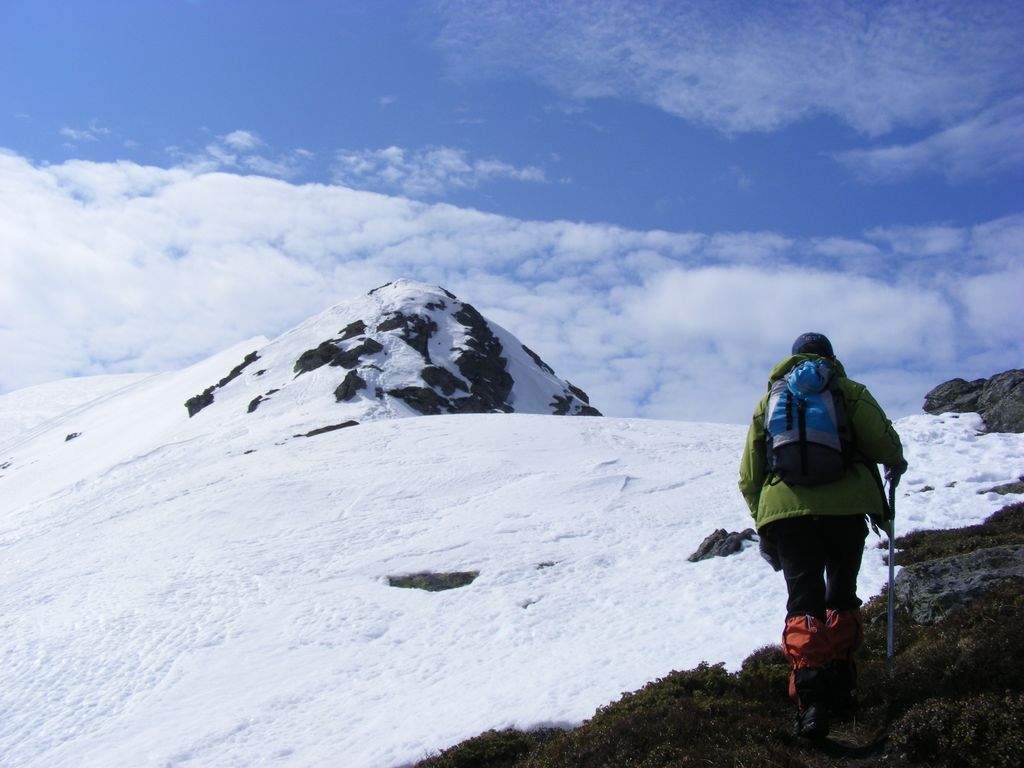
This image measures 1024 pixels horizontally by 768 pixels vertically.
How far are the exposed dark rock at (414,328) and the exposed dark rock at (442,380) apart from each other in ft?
15.6

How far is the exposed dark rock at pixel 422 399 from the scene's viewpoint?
68000 mm

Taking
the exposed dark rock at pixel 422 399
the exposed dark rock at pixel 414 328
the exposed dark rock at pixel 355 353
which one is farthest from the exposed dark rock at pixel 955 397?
the exposed dark rock at pixel 414 328

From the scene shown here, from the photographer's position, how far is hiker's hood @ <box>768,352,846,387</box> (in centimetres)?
709

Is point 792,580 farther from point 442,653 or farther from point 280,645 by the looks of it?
point 280,645

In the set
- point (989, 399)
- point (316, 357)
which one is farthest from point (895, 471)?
point (316, 357)

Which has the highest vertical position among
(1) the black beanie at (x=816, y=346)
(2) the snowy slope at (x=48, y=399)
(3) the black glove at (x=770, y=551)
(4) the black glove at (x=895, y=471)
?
(2) the snowy slope at (x=48, y=399)

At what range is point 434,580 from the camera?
70.5 feet

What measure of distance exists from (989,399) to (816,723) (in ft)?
78.2

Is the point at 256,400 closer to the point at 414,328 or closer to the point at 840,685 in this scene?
the point at 414,328

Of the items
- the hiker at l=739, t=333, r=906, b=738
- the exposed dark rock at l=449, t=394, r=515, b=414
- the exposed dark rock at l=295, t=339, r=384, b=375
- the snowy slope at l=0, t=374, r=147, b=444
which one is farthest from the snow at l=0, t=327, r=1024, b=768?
the snowy slope at l=0, t=374, r=147, b=444

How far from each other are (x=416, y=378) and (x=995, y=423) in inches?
2118

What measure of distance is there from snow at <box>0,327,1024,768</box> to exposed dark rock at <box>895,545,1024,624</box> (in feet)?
10.8

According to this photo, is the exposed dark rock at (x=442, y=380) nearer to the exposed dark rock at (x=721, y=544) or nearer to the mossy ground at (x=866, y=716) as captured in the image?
the exposed dark rock at (x=721, y=544)

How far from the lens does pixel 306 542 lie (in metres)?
26.7
